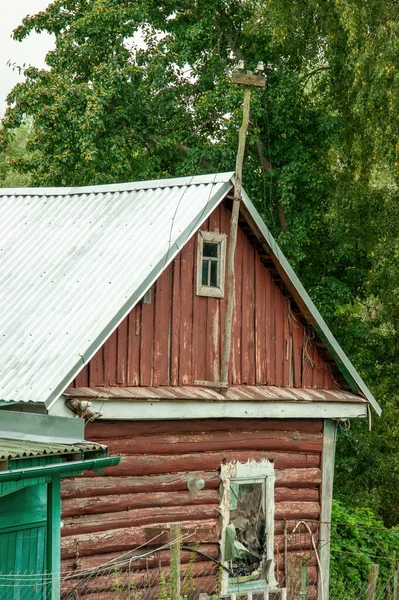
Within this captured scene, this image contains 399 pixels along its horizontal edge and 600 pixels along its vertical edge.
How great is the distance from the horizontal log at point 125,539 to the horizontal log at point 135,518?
2.2 inches

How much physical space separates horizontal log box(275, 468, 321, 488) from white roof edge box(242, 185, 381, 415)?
4.31 ft

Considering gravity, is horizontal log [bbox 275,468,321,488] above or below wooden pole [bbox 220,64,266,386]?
below

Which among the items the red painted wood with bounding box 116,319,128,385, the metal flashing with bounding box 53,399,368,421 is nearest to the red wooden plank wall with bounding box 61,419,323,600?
the metal flashing with bounding box 53,399,368,421

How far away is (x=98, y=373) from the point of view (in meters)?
12.3

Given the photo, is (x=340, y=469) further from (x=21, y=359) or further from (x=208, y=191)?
(x=21, y=359)

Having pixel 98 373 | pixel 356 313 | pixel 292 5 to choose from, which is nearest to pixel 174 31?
pixel 292 5

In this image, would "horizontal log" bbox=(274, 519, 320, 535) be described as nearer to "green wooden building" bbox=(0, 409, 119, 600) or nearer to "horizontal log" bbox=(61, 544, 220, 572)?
"horizontal log" bbox=(61, 544, 220, 572)

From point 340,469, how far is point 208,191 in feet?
38.1

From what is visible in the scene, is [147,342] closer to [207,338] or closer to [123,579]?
[207,338]

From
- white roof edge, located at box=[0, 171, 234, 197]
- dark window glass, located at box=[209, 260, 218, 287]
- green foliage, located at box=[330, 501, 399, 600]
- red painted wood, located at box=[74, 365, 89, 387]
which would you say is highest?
white roof edge, located at box=[0, 171, 234, 197]

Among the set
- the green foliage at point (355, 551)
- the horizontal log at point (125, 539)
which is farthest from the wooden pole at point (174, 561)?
the green foliage at point (355, 551)

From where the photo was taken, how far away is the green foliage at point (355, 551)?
→ 56.0 ft

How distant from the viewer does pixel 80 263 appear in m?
13.6

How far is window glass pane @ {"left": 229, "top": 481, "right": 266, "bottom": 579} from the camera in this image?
1422 cm
